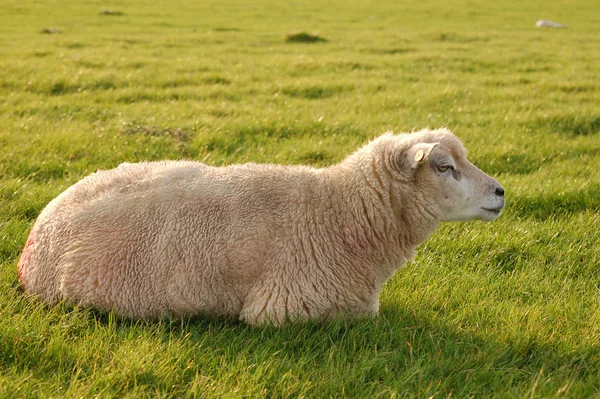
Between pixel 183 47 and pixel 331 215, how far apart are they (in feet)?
46.2

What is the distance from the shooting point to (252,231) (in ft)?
13.5

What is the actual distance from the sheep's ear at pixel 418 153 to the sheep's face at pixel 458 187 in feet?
0.24

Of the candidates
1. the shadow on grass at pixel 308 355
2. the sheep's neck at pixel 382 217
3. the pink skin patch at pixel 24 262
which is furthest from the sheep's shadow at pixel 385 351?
the pink skin patch at pixel 24 262

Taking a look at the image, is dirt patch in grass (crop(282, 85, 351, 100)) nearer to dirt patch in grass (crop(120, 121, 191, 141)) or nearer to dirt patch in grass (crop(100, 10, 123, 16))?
dirt patch in grass (crop(120, 121, 191, 141))

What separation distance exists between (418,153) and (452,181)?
1.44ft

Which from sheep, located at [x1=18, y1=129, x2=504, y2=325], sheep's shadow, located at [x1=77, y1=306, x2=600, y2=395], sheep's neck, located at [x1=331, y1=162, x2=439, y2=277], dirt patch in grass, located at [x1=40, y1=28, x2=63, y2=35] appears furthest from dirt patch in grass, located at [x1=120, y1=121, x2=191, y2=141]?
dirt patch in grass, located at [x1=40, y1=28, x2=63, y2=35]

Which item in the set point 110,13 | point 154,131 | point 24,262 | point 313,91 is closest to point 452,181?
point 24,262

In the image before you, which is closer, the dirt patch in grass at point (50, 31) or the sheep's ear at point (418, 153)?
the sheep's ear at point (418, 153)

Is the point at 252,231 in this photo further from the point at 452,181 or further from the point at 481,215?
the point at 481,215

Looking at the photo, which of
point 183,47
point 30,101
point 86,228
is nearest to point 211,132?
point 30,101

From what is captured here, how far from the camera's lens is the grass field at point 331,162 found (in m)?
3.54

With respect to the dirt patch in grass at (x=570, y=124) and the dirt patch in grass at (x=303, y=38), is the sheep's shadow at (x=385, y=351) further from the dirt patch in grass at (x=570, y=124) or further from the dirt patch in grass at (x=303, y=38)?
the dirt patch in grass at (x=303, y=38)

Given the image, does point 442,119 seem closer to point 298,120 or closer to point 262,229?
point 298,120

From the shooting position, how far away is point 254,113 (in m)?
9.76
